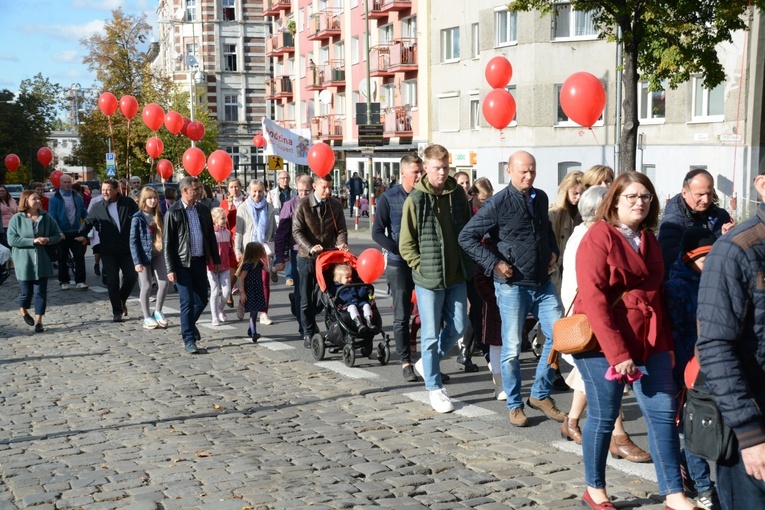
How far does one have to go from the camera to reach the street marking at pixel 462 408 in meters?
7.94

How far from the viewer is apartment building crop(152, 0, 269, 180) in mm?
87562

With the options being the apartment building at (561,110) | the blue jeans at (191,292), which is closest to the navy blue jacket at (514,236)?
the blue jeans at (191,292)

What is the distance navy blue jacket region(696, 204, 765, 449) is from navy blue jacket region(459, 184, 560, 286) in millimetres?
3757

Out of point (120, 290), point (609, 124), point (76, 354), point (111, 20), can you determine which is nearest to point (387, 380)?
point (76, 354)

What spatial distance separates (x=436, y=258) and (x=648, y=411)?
3.11 m

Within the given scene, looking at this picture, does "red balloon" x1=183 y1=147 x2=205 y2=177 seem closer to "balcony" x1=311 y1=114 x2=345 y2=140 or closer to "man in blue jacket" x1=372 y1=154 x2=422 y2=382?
"man in blue jacket" x1=372 y1=154 x2=422 y2=382

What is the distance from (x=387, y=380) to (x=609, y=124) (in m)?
30.5

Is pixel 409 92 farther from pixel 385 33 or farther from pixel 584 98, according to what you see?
pixel 584 98

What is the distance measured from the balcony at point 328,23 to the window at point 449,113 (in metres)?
15.3

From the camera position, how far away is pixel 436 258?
7.98 meters

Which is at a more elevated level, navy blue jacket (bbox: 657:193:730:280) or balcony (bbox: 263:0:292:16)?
balcony (bbox: 263:0:292:16)

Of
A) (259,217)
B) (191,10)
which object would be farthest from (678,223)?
(191,10)

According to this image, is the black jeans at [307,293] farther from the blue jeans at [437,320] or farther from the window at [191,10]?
the window at [191,10]

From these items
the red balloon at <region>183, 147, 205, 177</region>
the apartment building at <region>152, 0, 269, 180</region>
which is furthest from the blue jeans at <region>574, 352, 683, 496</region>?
the apartment building at <region>152, 0, 269, 180</region>
